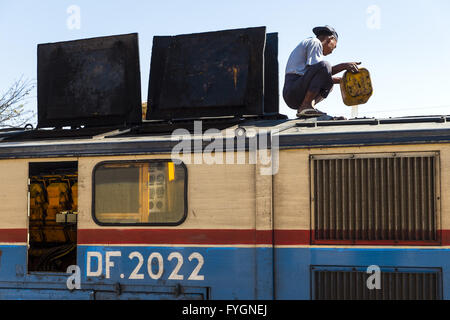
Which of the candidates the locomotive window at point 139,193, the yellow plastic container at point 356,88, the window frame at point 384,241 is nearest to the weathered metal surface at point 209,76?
the yellow plastic container at point 356,88

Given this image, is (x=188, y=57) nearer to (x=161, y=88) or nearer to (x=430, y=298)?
(x=161, y=88)

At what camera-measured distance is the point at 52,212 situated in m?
6.38

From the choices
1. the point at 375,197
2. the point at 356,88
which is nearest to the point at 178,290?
the point at 375,197

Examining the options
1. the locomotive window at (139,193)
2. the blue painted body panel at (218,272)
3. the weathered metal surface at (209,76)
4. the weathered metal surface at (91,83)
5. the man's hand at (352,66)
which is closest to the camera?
Result: the blue painted body panel at (218,272)

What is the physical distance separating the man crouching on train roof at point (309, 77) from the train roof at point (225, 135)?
514 millimetres

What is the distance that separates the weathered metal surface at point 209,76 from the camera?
6.26 m

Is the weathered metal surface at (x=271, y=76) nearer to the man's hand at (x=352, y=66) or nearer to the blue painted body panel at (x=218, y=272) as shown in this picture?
the man's hand at (x=352, y=66)

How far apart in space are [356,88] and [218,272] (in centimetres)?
290

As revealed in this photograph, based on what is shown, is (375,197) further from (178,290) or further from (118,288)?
(118,288)

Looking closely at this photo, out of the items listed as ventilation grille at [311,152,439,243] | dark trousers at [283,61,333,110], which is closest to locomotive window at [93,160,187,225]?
ventilation grille at [311,152,439,243]

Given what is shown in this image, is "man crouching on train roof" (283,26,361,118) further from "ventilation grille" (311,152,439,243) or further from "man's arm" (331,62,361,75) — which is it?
"ventilation grille" (311,152,439,243)

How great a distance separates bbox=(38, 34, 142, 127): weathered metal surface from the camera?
6.62 m

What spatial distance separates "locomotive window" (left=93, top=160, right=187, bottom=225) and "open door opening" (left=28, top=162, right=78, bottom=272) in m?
1.08
